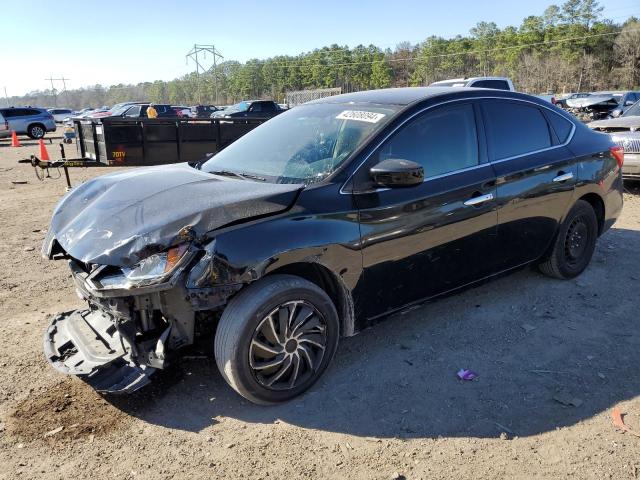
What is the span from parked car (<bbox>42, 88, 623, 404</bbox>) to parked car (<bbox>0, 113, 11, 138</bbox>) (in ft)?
93.9

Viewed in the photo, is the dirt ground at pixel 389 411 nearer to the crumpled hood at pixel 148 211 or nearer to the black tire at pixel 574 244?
the black tire at pixel 574 244

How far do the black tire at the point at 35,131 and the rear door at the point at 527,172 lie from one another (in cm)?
3041

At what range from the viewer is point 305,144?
12.1ft

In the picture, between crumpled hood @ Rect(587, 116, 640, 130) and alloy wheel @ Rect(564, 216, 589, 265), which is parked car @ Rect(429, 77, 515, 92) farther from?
alloy wheel @ Rect(564, 216, 589, 265)

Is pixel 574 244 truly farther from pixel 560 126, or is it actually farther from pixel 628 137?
pixel 628 137

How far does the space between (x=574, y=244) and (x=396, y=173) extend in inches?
106

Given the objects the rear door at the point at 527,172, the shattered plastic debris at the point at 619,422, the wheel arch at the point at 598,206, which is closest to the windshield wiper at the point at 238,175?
the rear door at the point at 527,172

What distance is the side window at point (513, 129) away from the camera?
4.09m

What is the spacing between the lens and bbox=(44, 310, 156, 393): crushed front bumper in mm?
2904

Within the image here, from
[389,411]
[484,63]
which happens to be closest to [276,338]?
[389,411]

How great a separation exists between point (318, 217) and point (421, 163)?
0.96 m

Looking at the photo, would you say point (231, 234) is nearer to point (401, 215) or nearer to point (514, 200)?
point (401, 215)

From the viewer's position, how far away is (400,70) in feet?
321

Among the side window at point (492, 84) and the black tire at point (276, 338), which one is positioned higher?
the side window at point (492, 84)
